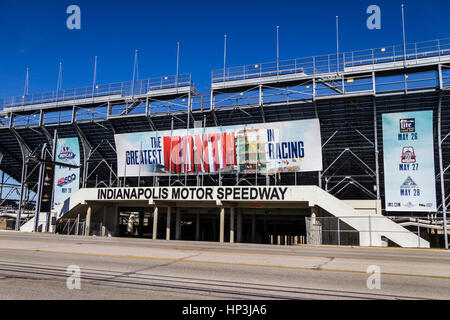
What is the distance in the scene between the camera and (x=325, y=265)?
1209cm

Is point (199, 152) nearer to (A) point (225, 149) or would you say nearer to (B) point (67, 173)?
(A) point (225, 149)

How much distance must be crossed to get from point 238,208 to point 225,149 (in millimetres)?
6351

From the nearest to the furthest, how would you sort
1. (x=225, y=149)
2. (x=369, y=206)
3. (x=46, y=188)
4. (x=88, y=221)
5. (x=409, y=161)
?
(x=409, y=161) → (x=369, y=206) → (x=88, y=221) → (x=225, y=149) → (x=46, y=188)

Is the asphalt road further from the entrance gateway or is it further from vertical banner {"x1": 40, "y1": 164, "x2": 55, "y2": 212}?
vertical banner {"x1": 40, "y1": 164, "x2": 55, "y2": 212}

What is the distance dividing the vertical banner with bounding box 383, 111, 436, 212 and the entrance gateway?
15.2 feet

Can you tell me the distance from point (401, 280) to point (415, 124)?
86.1 feet

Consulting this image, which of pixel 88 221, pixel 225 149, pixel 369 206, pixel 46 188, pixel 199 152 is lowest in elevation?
pixel 88 221

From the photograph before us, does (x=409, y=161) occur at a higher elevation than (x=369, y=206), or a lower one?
higher

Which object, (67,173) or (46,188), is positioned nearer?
(46,188)

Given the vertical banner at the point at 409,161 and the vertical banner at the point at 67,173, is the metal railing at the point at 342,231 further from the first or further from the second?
the vertical banner at the point at 67,173

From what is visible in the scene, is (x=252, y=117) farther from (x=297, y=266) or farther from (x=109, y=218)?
(x=297, y=266)

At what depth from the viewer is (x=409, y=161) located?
105 feet

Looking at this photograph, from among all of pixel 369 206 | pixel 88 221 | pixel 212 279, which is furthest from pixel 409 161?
pixel 88 221
